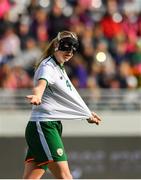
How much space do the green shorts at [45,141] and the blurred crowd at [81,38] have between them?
21.6ft

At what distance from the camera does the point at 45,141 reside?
25.4 ft

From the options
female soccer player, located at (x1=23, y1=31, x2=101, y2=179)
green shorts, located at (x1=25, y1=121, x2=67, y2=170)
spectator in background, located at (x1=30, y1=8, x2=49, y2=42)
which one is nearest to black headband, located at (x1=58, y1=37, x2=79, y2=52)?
female soccer player, located at (x1=23, y1=31, x2=101, y2=179)

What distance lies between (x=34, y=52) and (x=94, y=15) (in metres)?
1.87

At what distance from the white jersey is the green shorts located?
0.07 metres

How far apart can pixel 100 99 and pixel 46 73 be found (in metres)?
6.82

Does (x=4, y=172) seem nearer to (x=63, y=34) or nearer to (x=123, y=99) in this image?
(x=123, y=99)

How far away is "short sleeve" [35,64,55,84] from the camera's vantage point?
7527 millimetres

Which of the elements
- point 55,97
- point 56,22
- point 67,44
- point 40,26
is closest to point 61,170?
point 55,97

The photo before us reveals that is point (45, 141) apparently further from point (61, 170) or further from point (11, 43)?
point (11, 43)

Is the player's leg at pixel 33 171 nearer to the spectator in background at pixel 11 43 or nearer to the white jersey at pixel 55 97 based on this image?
the white jersey at pixel 55 97

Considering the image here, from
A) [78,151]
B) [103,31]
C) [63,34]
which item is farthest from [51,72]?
[103,31]

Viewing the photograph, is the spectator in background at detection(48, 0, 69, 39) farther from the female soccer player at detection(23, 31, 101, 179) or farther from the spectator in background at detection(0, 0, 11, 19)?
the female soccer player at detection(23, 31, 101, 179)

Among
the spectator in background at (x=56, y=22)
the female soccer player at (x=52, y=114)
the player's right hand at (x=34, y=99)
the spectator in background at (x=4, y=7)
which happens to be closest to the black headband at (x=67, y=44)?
the female soccer player at (x=52, y=114)

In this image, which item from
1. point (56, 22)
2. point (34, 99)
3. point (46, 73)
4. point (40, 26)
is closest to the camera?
point (34, 99)
